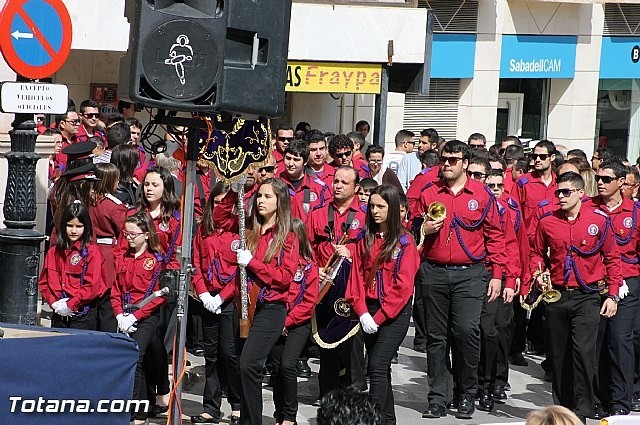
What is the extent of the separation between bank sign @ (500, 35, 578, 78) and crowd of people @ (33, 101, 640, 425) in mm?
12298

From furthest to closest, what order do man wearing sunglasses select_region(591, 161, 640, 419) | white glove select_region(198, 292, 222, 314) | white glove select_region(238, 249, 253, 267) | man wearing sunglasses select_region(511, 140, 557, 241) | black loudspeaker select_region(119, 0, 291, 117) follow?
man wearing sunglasses select_region(511, 140, 557, 241) < man wearing sunglasses select_region(591, 161, 640, 419) < white glove select_region(198, 292, 222, 314) < white glove select_region(238, 249, 253, 267) < black loudspeaker select_region(119, 0, 291, 117)

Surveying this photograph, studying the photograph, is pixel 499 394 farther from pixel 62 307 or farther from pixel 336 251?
pixel 62 307

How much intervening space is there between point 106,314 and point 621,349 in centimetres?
417

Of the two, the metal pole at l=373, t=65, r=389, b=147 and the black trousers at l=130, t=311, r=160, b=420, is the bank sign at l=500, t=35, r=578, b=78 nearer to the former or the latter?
the metal pole at l=373, t=65, r=389, b=147

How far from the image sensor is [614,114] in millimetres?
26625

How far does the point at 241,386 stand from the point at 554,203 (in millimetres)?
3355

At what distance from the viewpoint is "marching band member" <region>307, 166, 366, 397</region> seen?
10.0m

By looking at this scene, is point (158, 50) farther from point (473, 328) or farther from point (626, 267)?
point (626, 267)

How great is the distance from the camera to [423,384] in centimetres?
1192

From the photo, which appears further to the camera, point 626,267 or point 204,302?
point 626,267

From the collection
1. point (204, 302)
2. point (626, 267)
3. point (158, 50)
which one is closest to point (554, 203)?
point (626, 267)

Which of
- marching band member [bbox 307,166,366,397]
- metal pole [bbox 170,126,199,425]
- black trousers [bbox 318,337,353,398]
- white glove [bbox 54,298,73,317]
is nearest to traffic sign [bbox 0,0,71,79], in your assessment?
white glove [bbox 54,298,73,317]

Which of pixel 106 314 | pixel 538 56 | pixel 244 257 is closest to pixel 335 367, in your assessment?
pixel 244 257

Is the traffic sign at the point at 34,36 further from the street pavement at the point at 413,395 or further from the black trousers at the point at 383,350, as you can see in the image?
the black trousers at the point at 383,350
